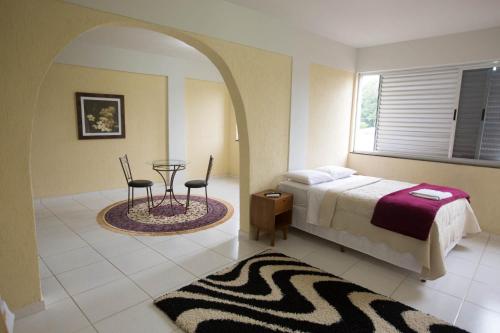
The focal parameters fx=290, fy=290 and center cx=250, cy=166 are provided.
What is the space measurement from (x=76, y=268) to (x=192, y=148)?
3.95 m

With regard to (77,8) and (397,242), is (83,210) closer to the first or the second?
(77,8)

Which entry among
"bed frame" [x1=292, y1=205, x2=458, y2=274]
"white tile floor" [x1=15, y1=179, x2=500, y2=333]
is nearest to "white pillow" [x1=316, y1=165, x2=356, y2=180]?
"bed frame" [x1=292, y1=205, x2=458, y2=274]

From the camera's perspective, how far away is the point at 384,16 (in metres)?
3.31

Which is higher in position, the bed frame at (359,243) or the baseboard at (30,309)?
the bed frame at (359,243)

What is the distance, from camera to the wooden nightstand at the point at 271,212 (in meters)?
3.27

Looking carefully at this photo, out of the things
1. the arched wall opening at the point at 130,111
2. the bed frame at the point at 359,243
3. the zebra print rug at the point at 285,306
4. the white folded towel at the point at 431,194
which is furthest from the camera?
the arched wall opening at the point at 130,111

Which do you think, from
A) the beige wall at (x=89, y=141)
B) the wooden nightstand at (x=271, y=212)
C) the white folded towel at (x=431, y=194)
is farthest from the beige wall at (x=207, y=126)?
the white folded towel at (x=431, y=194)

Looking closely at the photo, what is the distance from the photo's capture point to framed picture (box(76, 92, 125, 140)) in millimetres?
4918

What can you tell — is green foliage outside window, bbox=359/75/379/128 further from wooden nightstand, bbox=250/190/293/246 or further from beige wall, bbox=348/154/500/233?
wooden nightstand, bbox=250/190/293/246

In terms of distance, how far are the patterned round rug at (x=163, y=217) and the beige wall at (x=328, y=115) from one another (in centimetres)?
162

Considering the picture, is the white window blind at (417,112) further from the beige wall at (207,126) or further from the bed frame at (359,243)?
the beige wall at (207,126)

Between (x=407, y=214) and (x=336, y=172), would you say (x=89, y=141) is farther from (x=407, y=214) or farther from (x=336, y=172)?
(x=407, y=214)

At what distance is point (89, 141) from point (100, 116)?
48 centimetres

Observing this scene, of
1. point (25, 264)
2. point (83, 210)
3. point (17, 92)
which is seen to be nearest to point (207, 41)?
point (17, 92)
